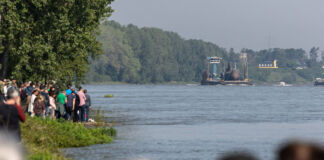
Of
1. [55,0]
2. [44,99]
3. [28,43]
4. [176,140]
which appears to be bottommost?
[176,140]

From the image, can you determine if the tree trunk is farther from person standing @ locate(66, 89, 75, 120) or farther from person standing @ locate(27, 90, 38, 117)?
person standing @ locate(27, 90, 38, 117)

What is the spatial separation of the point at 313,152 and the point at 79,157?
17.8m

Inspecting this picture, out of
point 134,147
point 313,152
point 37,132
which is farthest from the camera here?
point 134,147

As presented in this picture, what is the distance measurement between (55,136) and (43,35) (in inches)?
710

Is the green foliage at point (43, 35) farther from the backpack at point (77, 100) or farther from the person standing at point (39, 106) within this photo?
the person standing at point (39, 106)

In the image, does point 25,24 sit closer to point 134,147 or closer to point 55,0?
point 55,0

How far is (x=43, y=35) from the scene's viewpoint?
3847 centimetres

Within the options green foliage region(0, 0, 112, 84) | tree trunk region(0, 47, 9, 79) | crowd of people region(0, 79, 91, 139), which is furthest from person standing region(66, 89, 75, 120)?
tree trunk region(0, 47, 9, 79)

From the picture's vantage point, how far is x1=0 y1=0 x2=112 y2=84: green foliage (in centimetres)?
3647

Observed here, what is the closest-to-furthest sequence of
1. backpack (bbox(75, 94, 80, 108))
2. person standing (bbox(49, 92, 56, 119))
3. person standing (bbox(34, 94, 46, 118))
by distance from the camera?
person standing (bbox(34, 94, 46, 118)), person standing (bbox(49, 92, 56, 119)), backpack (bbox(75, 94, 80, 108))

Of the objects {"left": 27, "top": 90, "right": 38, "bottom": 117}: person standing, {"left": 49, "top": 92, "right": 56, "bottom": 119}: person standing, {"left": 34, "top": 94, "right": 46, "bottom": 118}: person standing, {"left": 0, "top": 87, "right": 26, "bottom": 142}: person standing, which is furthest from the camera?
{"left": 49, "top": 92, "right": 56, "bottom": 119}: person standing

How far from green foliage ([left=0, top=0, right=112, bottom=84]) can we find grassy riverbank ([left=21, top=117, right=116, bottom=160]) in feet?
36.3

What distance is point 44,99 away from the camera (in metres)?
26.4

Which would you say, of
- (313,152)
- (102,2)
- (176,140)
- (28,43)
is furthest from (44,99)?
(313,152)
